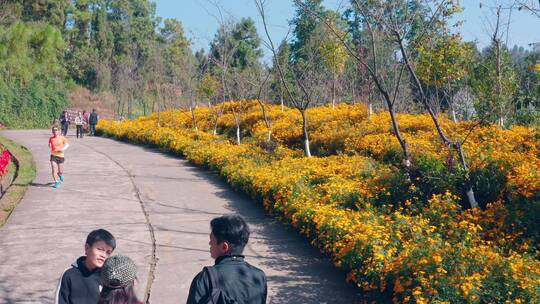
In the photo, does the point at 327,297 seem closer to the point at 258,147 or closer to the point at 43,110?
the point at 258,147

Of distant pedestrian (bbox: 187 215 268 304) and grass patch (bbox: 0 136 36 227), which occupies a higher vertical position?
distant pedestrian (bbox: 187 215 268 304)

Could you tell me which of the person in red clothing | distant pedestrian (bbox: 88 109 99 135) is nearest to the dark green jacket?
the person in red clothing

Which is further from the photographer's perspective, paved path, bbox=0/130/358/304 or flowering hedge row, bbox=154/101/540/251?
flowering hedge row, bbox=154/101/540/251

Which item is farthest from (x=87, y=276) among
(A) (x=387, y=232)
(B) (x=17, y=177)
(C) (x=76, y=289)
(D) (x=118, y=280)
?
(B) (x=17, y=177)

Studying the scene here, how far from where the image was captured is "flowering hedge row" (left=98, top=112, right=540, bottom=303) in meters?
4.45

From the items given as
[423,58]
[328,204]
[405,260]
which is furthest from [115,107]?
[405,260]

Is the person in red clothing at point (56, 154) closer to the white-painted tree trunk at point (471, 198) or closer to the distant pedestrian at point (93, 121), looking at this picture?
the white-painted tree trunk at point (471, 198)

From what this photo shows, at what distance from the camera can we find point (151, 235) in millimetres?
7762

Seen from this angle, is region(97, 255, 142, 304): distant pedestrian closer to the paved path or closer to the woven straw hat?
the woven straw hat

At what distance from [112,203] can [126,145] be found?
11.1m

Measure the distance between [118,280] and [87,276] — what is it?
75 cm

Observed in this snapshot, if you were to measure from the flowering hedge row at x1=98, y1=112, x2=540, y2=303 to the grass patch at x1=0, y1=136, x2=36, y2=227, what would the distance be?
3.79 meters

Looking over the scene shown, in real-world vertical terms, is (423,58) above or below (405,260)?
above

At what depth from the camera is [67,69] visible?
1711 inches
